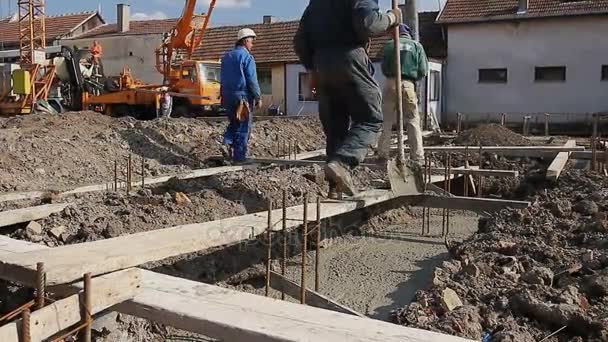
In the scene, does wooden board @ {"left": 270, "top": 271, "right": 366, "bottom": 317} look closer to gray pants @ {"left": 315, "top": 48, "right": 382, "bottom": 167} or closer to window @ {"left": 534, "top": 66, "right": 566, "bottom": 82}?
gray pants @ {"left": 315, "top": 48, "right": 382, "bottom": 167}

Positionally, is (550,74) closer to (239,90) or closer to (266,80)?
(266,80)

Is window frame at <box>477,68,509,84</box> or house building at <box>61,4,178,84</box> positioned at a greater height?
house building at <box>61,4,178,84</box>

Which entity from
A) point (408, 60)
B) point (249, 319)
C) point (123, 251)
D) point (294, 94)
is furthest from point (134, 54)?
point (249, 319)

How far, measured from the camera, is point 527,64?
68.7 feet

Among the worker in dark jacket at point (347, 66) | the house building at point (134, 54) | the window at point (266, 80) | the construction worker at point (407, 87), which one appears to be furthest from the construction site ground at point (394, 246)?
the window at point (266, 80)

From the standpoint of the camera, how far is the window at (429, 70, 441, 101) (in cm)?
Result: 2100

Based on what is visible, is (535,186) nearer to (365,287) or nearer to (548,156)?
(548,156)

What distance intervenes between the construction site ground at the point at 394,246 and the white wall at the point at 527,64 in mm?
13531

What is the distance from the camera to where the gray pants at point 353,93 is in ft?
14.5

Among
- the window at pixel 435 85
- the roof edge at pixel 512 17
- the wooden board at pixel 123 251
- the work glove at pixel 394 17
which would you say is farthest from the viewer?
the window at pixel 435 85

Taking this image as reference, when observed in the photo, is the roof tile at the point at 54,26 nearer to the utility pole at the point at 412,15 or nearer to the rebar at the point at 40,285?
the utility pole at the point at 412,15

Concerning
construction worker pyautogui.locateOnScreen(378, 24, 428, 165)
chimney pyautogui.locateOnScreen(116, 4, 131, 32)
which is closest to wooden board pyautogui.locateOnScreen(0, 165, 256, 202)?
construction worker pyautogui.locateOnScreen(378, 24, 428, 165)

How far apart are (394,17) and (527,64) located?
58.0ft

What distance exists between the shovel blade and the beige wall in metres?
18.5
